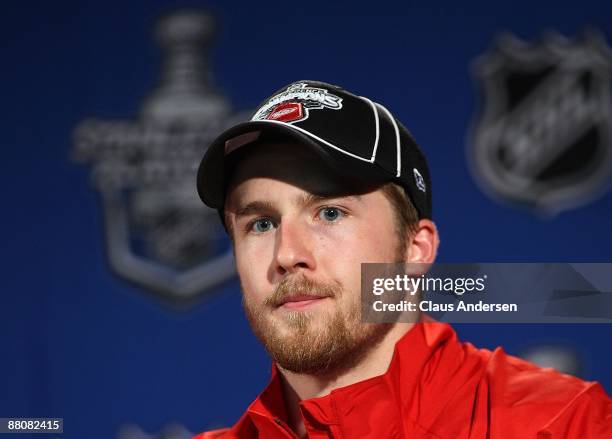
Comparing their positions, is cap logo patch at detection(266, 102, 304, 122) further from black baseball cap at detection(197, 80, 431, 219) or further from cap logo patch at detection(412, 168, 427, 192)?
cap logo patch at detection(412, 168, 427, 192)

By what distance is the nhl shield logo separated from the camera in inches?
61.1

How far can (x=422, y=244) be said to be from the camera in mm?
1115

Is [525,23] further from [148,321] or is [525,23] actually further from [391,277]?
[148,321]

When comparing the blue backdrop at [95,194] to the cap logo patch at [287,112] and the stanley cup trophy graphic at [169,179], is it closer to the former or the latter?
the stanley cup trophy graphic at [169,179]

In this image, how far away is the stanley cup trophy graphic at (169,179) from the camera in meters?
1.75

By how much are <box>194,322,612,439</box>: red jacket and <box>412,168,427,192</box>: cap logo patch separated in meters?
0.17

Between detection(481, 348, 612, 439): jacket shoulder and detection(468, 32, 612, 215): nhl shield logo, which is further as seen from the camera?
detection(468, 32, 612, 215): nhl shield logo

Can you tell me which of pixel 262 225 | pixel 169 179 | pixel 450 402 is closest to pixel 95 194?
pixel 169 179

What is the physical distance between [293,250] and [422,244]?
209 mm

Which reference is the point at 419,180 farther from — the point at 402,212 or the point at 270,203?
the point at 270,203

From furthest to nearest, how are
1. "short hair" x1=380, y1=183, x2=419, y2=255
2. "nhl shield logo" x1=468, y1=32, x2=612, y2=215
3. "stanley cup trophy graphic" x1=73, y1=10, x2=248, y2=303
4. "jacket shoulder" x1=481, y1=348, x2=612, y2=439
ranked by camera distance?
"stanley cup trophy graphic" x1=73, y1=10, x2=248, y2=303 → "nhl shield logo" x1=468, y1=32, x2=612, y2=215 → "short hair" x1=380, y1=183, x2=419, y2=255 → "jacket shoulder" x1=481, y1=348, x2=612, y2=439

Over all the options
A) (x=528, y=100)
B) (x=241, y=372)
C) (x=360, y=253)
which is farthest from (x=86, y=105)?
(x=360, y=253)

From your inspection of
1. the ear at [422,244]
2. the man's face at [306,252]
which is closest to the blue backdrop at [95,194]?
the ear at [422,244]

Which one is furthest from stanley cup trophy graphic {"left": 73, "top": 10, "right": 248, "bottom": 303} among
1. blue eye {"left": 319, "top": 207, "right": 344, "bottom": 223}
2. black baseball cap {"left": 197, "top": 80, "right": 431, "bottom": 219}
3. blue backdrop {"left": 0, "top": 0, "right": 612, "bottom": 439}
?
blue eye {"left": 319, "top": 207, "right": 344, "bottom": 223}
